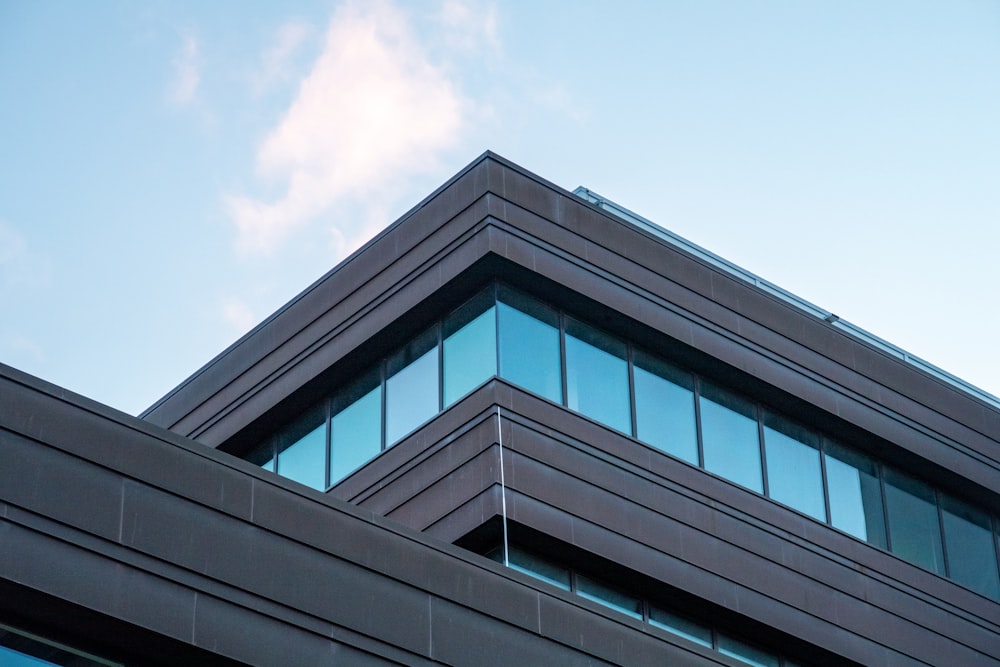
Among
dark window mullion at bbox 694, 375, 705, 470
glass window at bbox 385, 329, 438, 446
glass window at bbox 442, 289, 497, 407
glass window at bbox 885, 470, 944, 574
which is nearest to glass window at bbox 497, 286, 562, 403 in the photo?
glass window at bbox 442, 289, 497, 407

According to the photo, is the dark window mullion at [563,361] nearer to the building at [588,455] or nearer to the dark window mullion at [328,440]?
the building at [588,455]

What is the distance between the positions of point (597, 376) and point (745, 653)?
5.34 meters

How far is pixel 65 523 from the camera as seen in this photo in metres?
15.8

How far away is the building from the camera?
19.3m

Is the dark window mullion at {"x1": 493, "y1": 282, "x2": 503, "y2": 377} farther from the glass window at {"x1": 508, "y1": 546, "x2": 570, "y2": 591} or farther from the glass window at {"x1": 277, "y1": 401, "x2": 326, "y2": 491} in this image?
the glass window at {"x1": 277, "y1": 401, "x2": 326, "y2": 491}

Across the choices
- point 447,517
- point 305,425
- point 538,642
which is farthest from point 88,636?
point 305,425

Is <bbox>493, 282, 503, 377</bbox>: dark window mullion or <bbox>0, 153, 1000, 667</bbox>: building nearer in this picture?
<bbox>0, 153, 1000, 667</bbox>: building

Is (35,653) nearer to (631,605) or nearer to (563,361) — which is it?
(631,605)

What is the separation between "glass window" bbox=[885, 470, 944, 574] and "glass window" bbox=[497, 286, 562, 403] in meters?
8.40

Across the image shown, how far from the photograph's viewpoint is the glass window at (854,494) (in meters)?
30.5

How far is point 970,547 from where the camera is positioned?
3272 cm

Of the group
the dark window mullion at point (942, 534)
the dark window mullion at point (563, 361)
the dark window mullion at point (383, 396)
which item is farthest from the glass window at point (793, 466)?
the dark window mullion at point (383, 396)

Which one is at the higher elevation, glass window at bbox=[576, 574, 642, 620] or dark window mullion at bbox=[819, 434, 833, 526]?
dark window mullion at bbox=[819, 434, 833, 526]

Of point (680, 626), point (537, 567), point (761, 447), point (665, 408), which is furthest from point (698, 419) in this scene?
point (537, 567)
